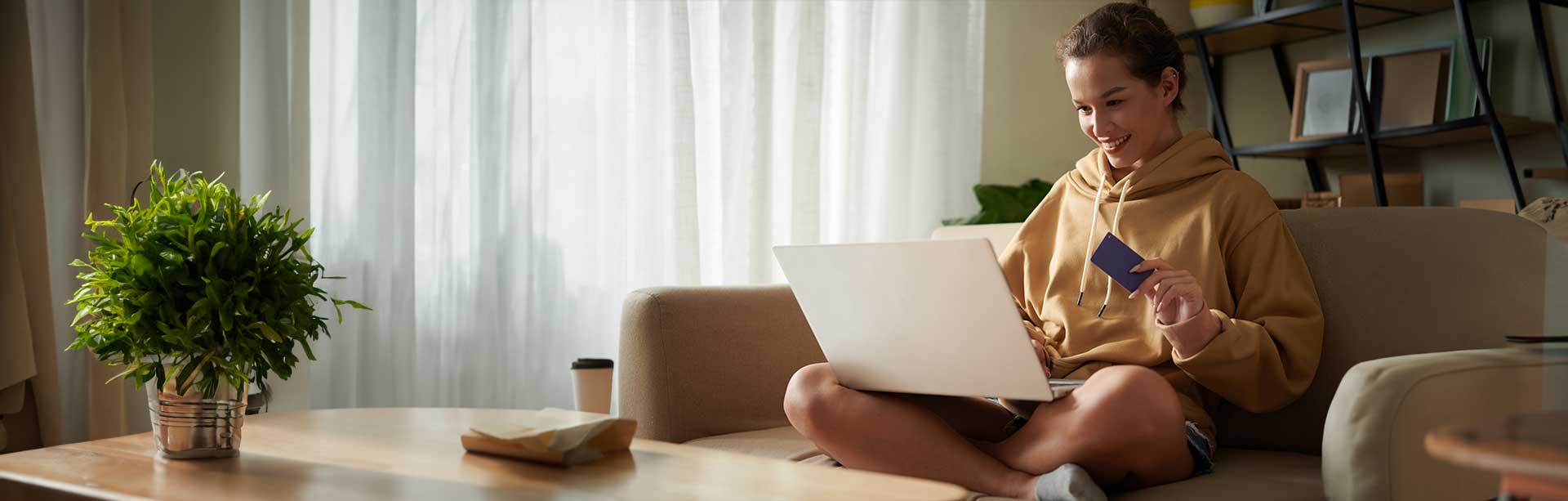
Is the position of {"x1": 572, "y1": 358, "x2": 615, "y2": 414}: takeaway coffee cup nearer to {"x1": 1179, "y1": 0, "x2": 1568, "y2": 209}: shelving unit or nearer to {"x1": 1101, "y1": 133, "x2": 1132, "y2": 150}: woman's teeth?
{"x1": 1101, "y1": 133, "x2": 1132, "y2": 150}: woman's teeth

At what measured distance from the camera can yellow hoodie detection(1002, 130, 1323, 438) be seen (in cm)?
132

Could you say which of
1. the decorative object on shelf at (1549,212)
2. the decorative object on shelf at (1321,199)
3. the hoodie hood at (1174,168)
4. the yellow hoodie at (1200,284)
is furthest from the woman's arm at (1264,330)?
the decorative object on shelf at (1321,199)

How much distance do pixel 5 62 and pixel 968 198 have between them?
8.46 ft

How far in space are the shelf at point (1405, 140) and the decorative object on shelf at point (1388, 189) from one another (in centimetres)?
8

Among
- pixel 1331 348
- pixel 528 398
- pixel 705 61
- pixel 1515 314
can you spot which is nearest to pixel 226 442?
pixel 1331 348

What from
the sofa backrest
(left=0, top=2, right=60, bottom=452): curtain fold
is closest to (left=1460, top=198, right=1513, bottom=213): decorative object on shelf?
the sofa backrest

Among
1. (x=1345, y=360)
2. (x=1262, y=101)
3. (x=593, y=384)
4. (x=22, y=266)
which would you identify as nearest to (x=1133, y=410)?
(x=1345, y=360)

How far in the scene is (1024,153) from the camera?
372 cm

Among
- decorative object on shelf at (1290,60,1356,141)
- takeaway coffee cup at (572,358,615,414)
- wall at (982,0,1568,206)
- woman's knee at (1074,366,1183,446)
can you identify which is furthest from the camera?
decorative object on shelf at (1290,60,1356,141)

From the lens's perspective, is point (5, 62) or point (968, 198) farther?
point (968, 198)

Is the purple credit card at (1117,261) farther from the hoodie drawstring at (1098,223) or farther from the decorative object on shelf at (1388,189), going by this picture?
the decorative object on shelf at (1388,189)

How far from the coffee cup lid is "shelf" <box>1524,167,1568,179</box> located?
2.17 m

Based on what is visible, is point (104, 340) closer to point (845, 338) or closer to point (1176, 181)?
point (845, 338)

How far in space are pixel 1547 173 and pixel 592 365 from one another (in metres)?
2.23
